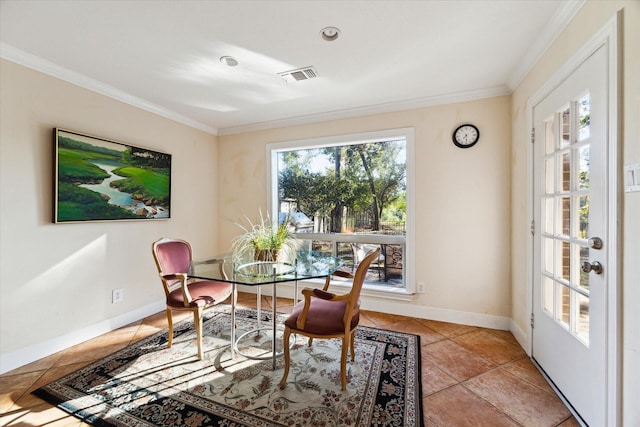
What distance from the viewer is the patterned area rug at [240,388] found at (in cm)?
156

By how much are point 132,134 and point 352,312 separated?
2945mm

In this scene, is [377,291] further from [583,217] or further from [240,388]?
[583,217]

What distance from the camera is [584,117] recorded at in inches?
60.3

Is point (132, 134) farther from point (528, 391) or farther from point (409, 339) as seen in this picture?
point (528, 391)

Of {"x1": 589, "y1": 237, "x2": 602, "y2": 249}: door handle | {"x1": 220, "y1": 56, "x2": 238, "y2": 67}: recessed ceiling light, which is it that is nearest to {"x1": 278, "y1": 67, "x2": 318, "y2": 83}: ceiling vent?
{"x1": 220, "y1": 56, "x2": 238, "y2": 67}: recessed ceiling light

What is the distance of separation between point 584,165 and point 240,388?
8.36 feet

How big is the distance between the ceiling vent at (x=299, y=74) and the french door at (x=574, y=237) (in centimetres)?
181

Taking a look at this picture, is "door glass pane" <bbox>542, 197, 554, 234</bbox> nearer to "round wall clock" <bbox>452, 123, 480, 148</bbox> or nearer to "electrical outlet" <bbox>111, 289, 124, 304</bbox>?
"round wall clock" <bbox>452, 123, 480, 148</bbox>

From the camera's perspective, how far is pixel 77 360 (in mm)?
2158

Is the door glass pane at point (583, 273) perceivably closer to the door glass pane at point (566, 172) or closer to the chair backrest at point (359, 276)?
the door glass pane at point (566, 172)

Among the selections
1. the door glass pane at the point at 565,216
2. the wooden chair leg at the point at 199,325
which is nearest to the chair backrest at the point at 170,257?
the wooden chair leg at the point at 199,325

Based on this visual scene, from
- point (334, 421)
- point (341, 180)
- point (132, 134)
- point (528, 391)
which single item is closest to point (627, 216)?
point (528, 391)

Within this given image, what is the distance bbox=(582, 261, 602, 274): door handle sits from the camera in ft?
4.42

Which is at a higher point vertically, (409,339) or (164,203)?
(164,203)
